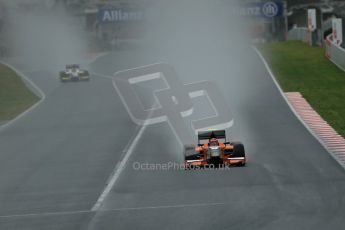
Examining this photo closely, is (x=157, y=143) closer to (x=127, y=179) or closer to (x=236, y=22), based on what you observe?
(x=127, y=179)

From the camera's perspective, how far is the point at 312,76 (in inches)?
1916

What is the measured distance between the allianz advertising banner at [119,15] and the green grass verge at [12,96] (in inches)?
961

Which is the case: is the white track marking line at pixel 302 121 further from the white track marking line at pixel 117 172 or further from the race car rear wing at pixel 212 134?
the white track marking line at pixel 117 172

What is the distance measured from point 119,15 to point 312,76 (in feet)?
133

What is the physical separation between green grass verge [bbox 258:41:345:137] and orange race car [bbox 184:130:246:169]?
24.4 feet

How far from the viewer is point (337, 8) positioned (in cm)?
8894

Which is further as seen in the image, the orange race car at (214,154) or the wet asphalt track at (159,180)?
the orange race car at (214,154)

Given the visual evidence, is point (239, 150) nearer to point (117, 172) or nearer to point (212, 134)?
point (212, 134)

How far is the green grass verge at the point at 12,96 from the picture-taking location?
4253 cm

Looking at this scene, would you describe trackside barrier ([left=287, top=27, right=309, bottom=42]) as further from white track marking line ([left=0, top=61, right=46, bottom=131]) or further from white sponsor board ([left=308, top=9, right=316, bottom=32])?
white track marking line ([left=0, top=61, right=46, bottom=131])

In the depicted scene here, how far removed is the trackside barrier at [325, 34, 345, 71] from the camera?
50.6 m

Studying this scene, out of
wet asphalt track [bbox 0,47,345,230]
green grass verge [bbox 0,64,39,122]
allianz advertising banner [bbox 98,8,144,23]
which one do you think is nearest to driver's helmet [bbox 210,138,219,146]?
wet asphalt track [bbox 0,47,345,230]

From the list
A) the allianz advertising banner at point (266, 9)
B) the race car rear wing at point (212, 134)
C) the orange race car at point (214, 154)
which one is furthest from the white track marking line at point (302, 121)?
the allianz advertising banner at point (266, 9)

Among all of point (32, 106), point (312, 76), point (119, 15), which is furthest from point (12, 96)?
point (119, 15)
